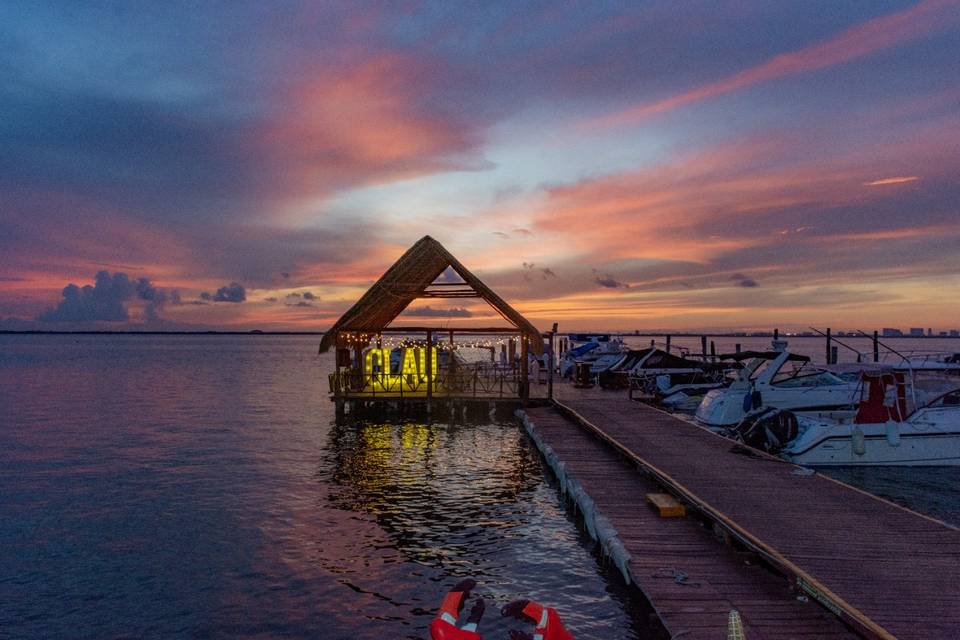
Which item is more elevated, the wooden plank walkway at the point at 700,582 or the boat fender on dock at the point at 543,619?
the boat fender on dock at the point at 543,619

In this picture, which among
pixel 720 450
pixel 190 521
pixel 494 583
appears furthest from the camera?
pixel 720 450

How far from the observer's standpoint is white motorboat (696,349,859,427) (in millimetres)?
25406

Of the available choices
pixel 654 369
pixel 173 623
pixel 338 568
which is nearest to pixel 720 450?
pixel 338 568

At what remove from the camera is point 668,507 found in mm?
12656

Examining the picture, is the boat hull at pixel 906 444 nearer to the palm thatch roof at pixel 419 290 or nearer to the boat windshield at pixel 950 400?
the boat windshield at pixel 950 400

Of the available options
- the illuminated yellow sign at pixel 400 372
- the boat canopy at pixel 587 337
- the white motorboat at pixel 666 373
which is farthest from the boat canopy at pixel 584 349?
the illuminated yellow sign at pixel 400 372

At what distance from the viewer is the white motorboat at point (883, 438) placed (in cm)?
2003

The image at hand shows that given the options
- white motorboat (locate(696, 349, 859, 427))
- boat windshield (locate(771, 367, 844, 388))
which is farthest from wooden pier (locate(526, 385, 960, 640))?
boat windshield (locate(771, 367, 844, 388))

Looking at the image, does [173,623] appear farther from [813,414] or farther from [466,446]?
[813,414]

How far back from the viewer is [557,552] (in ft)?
44.2

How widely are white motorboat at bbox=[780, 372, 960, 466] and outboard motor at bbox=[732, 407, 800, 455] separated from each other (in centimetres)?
23

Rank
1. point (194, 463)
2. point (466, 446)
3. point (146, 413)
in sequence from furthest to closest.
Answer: point (146, 413) → point (466, 446) → point (194, 463)

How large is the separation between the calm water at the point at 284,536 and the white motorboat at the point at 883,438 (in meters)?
8.69

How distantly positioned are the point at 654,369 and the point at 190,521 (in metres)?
30.7
